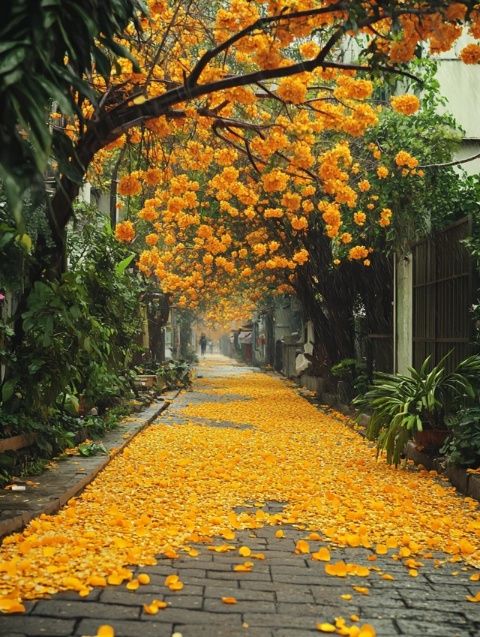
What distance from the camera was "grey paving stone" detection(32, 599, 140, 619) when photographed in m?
3.49

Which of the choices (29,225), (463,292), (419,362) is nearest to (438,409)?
(463,292)

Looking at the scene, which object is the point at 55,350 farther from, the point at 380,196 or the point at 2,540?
the point at 380,196

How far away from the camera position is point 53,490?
20.0 feet

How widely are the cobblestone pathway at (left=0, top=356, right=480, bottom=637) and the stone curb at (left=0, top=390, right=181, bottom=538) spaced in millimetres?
1270

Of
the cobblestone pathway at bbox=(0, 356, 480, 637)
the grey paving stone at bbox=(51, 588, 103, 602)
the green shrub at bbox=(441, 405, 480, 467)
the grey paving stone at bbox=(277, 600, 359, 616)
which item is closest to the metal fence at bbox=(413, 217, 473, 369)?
the green shrub at bbox=(441, 405, 480, 467)

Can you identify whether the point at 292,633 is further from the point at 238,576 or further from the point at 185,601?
the point at 238,576

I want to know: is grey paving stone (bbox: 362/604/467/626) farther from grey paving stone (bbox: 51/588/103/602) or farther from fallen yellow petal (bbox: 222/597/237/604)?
grey paving stone (bbox: 51/588/103/602)

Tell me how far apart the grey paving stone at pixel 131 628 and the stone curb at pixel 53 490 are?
165 centimetres

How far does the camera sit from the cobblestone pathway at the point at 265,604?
11.2 feet

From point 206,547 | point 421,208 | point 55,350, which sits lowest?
point 206,547

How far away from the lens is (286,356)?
3167cm

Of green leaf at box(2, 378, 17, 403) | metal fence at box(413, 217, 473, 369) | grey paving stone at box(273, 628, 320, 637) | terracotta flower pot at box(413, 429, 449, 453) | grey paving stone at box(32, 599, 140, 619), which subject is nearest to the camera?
grey paving stone at box(273, 628, 320, 637)

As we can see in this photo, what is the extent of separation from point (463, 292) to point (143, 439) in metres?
4.82

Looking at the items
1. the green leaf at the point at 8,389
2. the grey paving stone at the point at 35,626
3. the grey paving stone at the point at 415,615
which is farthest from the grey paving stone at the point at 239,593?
the green leaf at the point at 8,389
